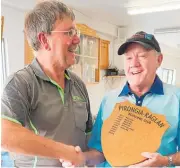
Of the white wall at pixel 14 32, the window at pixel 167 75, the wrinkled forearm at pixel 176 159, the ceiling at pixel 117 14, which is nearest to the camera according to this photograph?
the wrinkled forearm at pixel 176 159

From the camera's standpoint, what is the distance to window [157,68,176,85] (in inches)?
31.6

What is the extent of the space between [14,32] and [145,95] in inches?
34.5

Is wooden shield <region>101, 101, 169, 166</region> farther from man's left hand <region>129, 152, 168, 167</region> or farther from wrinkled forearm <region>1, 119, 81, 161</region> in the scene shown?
wrinkled forearm <region>1, 119, 81, 161</region>

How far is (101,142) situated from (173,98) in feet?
0.82

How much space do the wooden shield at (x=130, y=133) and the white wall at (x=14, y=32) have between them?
2.30ft

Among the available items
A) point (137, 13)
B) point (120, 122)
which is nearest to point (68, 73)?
point (120, 122)

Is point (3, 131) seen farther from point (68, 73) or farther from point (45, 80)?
point (68, 73)

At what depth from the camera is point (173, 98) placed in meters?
0.70

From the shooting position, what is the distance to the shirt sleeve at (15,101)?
22.8 inches

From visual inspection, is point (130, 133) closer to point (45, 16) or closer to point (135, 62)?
point (135, 62)

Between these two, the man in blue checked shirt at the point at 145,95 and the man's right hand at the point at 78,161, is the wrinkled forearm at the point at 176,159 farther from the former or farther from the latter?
the man's right hand at the point at 78,161

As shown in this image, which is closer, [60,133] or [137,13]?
[60,133]

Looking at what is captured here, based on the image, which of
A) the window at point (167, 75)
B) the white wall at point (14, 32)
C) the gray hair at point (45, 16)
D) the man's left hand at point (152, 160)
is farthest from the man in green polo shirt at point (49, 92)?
the white wall at point (14, 32)

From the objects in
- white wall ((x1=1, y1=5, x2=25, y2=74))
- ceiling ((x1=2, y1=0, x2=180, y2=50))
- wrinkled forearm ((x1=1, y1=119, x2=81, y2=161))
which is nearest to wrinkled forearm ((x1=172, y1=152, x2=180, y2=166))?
wrinkled forearm ((x1=1, y1=119, x2=81, y2=161))
